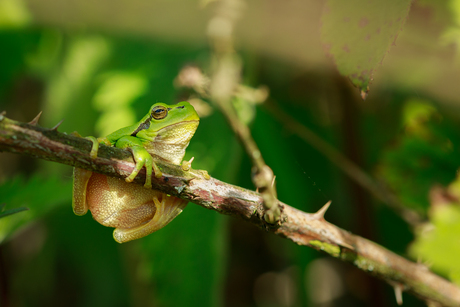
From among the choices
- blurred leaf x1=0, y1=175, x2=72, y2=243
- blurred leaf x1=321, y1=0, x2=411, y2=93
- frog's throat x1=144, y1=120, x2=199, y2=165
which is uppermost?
blurred leaf x1=321, y1=0, x2=411, y2=93

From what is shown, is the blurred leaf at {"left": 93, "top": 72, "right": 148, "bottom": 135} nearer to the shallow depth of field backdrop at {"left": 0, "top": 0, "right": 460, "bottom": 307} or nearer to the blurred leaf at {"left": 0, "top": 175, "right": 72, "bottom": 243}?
the shallow depth of field backdrop at {"left": 0, "top": 0, "right": 460, "bottom": 307}

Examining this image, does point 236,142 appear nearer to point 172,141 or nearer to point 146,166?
point 172,141

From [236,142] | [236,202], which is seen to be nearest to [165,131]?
[236,202]

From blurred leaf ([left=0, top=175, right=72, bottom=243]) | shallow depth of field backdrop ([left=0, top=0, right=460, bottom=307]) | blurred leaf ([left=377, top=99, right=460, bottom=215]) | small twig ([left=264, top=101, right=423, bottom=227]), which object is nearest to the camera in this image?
blurred leaf ([left=0, top=175, right=72, bottom=243])

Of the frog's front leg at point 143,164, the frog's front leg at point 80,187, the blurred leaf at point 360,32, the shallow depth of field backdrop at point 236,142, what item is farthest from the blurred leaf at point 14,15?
the blurred leaf at point 360,32

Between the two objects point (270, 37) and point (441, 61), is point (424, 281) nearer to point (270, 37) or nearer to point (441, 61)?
point (441, 61)

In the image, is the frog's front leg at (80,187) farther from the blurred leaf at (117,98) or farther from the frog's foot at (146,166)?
the blurred leaf at (117,98)

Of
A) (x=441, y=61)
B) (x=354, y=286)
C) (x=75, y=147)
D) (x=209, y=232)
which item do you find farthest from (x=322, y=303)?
(x=75, y=147)

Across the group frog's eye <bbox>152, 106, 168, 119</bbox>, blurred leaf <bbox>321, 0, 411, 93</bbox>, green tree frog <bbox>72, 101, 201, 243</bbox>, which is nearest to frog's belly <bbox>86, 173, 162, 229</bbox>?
green tree frog <bbox>72, 101, 201, 243</bbox>
